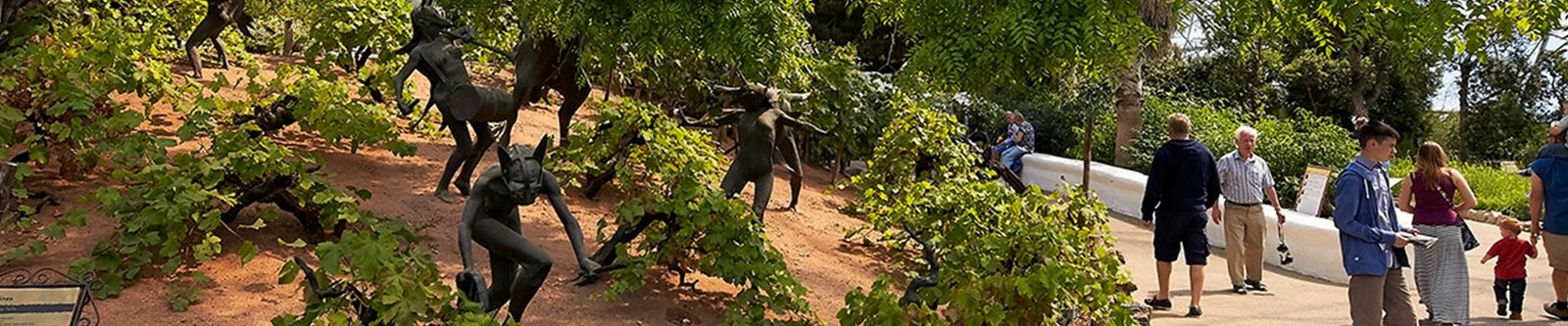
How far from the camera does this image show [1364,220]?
5.17m

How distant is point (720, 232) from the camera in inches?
205

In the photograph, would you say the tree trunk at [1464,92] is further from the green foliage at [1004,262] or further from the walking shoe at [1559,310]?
the green foliage at [1004,262]

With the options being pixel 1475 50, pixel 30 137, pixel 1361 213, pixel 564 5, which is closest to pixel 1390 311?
pixel 1361 213

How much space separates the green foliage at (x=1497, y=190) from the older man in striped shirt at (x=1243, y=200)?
6.82 metres

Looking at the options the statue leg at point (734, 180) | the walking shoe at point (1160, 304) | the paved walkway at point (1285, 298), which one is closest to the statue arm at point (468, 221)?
the statue leg at point (734, 180)

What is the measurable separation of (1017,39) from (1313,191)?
771cm

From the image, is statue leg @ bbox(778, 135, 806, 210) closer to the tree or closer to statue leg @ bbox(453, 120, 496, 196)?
statue leg @ bbox(453, 120, 496, 196)

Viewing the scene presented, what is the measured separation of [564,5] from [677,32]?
781 mm

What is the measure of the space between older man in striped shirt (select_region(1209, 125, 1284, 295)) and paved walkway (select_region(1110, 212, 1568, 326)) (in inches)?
9.9

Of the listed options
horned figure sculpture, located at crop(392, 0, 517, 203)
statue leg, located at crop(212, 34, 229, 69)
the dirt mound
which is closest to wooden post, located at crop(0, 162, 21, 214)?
the dirt mound

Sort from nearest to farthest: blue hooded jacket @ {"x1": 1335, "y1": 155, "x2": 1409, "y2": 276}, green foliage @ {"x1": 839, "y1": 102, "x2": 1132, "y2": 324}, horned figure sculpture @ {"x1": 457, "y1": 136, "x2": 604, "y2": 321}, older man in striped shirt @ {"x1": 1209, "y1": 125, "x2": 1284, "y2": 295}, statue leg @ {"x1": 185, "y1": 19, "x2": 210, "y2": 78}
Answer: horned figure sculpture @ {"x1": 457, "y1": 136, "x2": 604, "y2": 321} → green foliage @ {"x1": 839, "y1": 102, "x2": 1132, "y2": 324} → blue hooded jacket @ {"x1": 1335, "y1": 155, "x2": 1409, "y2": 276} → older man in striped shirt @ {"x1": 1209, "y1": 125, "x2": 1284, "y2": 295} → statue leg @ {"x1": 185, "y1": 19, "x2": 210, "y2": 78}

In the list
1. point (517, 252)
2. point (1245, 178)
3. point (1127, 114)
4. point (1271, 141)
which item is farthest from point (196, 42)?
point (1271, 141)

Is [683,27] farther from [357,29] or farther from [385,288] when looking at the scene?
[357,29]

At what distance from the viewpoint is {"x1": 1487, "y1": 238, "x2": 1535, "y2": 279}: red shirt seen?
6500mm
